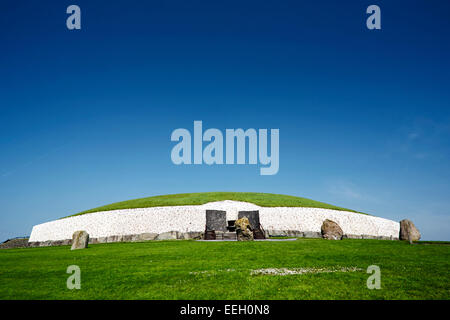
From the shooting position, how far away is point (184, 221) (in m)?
33.6

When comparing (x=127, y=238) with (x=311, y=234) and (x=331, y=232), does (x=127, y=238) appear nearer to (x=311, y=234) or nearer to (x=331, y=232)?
(x=311, y=234)

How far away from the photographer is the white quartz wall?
33.1 metres

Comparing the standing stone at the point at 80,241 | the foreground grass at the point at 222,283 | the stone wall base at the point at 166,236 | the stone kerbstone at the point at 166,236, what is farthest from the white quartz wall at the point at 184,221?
the foreground grass at the point at 222,283

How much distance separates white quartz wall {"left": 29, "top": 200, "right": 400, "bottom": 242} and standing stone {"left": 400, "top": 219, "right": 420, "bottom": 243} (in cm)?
1068

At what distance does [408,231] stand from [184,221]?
881 inches

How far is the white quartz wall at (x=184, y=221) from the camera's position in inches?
1304

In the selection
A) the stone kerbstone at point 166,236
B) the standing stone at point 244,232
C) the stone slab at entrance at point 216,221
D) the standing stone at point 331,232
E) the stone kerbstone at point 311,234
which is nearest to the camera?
the standing stone at point 244,232

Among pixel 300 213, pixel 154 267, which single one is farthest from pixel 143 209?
pixel 154 267

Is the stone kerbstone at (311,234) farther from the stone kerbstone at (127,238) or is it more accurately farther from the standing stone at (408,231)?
the stone kerbstone at (127,238)

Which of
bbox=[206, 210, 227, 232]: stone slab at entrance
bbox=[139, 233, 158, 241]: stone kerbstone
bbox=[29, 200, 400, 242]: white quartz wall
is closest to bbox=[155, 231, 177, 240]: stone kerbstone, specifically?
bbox=[139, 233, 158, 241]: stone kerbstone

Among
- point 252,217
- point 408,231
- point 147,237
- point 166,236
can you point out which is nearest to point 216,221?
point 252,217

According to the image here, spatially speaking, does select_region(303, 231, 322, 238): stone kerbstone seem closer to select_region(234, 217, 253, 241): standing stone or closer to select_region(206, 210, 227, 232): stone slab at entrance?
select_region(206, 210, 227, 232): stone slab at entrance

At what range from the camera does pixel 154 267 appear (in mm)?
10766

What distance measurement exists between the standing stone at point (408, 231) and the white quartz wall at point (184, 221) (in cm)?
1068
